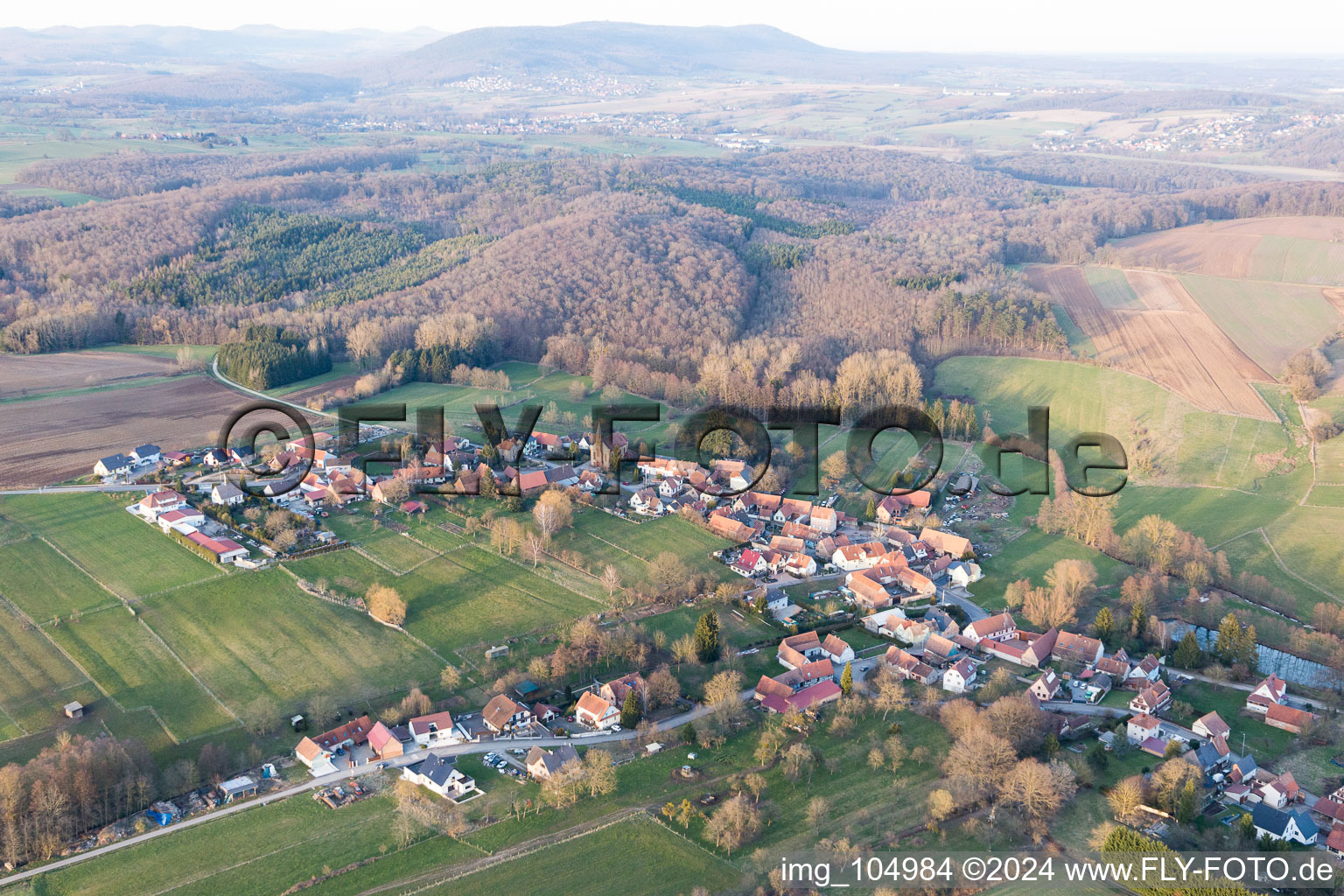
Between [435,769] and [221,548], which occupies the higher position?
[221,548]

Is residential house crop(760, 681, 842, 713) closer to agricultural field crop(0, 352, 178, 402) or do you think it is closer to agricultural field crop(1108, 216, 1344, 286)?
agricultural field crop(0, 352, 178, 402)

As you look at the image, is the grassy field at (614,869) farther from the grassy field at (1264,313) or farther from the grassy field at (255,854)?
the grassy field at (1264,313)

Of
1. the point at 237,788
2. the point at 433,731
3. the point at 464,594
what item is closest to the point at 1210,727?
the point at 433,731

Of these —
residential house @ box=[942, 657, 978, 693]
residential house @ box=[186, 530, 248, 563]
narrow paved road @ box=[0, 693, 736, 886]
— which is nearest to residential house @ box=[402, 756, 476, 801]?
narrow paved road @ box=[0, 693, 736, 886]

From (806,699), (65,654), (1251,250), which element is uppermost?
(1251,250)

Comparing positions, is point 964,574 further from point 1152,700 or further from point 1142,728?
point 1142,728

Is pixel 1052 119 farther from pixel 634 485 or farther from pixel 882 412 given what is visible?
pixel 634 485

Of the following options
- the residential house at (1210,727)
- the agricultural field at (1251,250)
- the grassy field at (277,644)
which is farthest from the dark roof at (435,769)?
the agricultural field at (1251,250)
